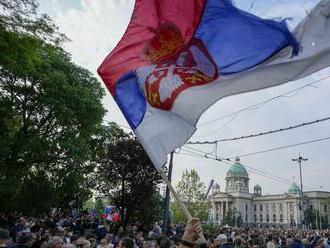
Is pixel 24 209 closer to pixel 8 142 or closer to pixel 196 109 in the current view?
pixel 8 142

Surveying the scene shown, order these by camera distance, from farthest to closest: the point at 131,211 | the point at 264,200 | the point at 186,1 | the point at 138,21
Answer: the point at 264,200 < the point at 131,211 < the point at 138,21 < the point at 186,1

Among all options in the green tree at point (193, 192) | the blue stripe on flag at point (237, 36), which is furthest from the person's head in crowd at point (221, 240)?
the green tree at point (193, 192)

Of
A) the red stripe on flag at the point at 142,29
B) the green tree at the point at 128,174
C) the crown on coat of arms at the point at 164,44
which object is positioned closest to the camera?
the red stripe on flag at the point at 142,29

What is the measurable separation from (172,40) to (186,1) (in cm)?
61

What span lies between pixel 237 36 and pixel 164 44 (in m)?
Answer: 1.31

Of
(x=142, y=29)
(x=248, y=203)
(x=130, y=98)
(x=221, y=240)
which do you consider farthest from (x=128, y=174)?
(x=248, y=203)

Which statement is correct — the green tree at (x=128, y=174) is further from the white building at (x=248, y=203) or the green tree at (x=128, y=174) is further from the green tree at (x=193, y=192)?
the white building at (x=248, y=203)

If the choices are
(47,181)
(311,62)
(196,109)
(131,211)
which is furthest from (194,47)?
(47,181)

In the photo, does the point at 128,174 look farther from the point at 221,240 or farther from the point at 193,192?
the point at 193,192

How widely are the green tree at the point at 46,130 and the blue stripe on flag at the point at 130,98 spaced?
19.1 metres

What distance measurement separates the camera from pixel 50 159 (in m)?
29.3

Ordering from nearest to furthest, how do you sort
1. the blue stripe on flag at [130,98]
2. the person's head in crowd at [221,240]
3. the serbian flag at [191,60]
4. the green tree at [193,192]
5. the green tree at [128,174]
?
the serbian flag at [191,60] < the blue stripe on flag at [130,98] < the person's head in crowd at [221,240] < the green tree at [128,174] < the green tree at [193,192]

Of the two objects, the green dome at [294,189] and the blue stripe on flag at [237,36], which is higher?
the green dome at [294,189]

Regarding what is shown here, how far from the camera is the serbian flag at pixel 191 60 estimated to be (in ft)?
16.4
